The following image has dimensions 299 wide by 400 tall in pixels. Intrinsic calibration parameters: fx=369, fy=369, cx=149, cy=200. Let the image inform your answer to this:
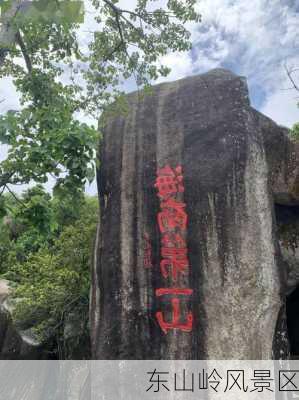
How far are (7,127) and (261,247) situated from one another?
307 centimetres

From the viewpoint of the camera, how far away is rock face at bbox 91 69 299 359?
4258 mm

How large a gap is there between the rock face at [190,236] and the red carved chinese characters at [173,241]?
0.01 metres

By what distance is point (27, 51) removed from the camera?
17.6 feet

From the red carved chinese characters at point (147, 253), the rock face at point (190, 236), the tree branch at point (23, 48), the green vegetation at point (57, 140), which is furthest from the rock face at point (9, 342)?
the tree branch at point (23, 48)

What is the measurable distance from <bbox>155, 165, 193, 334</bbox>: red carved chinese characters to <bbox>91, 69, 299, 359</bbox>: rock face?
0.04ft

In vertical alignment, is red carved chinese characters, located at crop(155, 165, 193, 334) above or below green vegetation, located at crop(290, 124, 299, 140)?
below

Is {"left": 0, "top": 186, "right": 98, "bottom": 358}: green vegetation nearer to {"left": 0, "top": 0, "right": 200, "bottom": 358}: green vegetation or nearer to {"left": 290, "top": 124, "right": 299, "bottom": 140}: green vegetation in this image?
{"left": 0, "top": 0, "right": 200, "bottom": 358}: green vegetation

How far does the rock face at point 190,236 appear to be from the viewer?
426 centimetres

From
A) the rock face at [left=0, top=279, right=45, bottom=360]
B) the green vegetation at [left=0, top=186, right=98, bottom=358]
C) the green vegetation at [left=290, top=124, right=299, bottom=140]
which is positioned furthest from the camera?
the rock face at [left=0, top=279, right=45, bottom=360]

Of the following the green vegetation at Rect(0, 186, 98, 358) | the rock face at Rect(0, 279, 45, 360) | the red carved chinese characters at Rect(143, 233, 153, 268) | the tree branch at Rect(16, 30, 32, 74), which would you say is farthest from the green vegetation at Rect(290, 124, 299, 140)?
the rock face at Rect(0, 279, 45, 360)

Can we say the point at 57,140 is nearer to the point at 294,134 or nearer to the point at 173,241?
the point at 173,241

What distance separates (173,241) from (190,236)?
Result: 22 centimetres

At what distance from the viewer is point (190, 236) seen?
455 cm

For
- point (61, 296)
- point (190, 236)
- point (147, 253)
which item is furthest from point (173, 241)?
point (61, 296)
